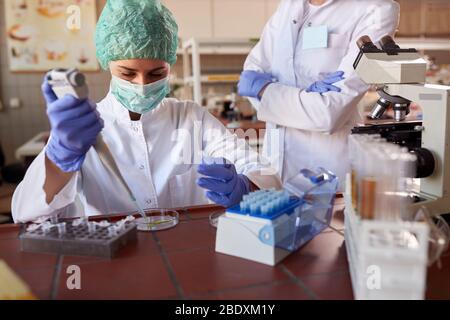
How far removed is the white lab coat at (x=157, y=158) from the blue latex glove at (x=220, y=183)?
0.49 feet

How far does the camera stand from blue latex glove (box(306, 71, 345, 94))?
1.67 m

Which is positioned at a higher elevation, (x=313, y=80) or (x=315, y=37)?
(x=315, y=37)

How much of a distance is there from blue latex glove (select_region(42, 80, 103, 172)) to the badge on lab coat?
1.16 meters

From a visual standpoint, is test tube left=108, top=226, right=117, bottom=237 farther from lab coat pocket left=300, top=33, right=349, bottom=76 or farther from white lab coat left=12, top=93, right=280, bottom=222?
lab coat pocket left=300, top=33, right=349, bottom=76

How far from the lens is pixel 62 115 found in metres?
0.92

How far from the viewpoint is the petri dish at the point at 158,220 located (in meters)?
1.01

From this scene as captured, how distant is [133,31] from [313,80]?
0.92m

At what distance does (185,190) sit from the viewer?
4.72ft

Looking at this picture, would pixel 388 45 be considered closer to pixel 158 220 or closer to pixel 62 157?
pixel 158 220

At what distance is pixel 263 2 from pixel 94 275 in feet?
15.5

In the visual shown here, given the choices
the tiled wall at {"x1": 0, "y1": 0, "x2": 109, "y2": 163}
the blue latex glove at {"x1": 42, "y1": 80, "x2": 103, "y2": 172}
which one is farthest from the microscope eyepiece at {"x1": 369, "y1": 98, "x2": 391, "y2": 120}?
the tiled wall at {"x1": 0, "y1": 0, "x2": 109, "y2": 163}

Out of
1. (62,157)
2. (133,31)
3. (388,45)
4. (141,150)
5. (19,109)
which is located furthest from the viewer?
(19,109)

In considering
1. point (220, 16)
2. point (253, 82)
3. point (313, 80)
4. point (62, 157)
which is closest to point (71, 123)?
point (62, 157)
